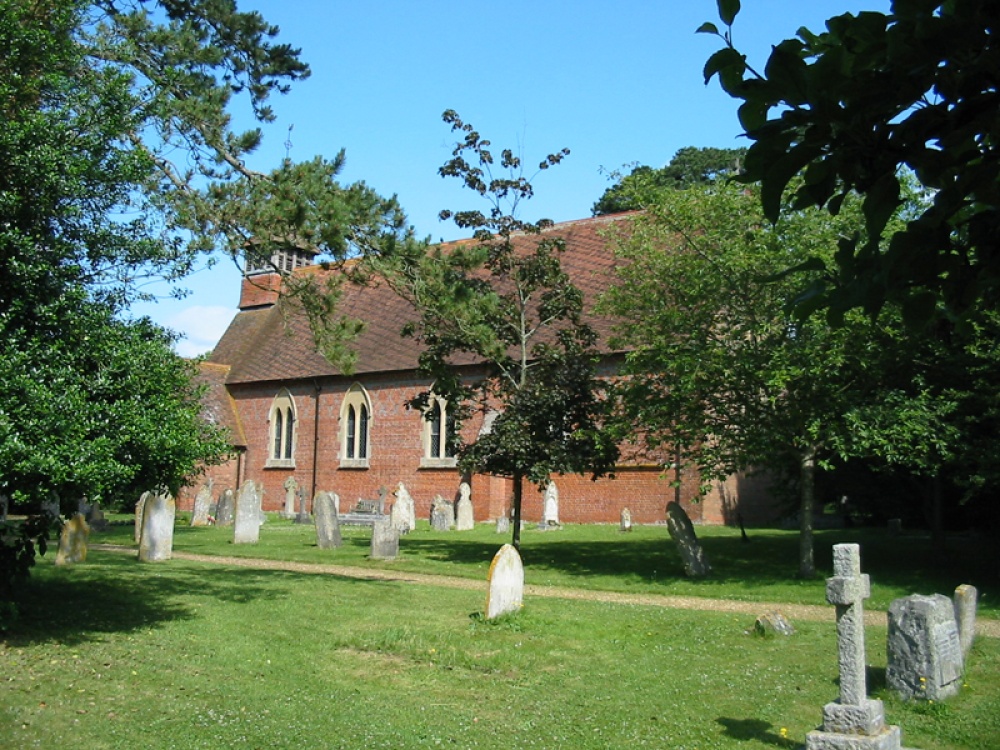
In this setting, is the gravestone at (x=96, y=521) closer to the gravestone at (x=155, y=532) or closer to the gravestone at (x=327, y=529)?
the gravestone at (x=327, y=529)

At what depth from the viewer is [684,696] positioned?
8828mm

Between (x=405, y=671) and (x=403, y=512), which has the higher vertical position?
(x=403, y=512)

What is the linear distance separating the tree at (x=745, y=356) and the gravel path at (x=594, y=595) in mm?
2797

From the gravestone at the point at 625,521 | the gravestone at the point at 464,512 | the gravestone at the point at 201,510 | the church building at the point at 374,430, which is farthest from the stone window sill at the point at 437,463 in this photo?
the gravestone at the point at 625,521

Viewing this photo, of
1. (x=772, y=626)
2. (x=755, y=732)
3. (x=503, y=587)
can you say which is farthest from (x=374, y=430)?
(x=755, y=732)

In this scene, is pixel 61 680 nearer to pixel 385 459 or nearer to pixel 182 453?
pixel 182 453

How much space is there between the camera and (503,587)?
12.2m

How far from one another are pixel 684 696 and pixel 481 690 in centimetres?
188

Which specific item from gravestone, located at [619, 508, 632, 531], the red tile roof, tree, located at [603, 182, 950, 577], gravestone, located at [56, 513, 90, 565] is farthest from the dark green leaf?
the red tile roof

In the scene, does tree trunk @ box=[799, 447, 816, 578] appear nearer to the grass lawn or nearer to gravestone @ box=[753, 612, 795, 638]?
the grass lawn

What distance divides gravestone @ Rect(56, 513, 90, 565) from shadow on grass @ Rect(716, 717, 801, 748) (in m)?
13.0

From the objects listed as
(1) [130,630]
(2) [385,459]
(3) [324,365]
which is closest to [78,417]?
(1) [130,630]

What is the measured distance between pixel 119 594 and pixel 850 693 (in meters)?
10.1

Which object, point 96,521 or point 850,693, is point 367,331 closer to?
point 96,521
